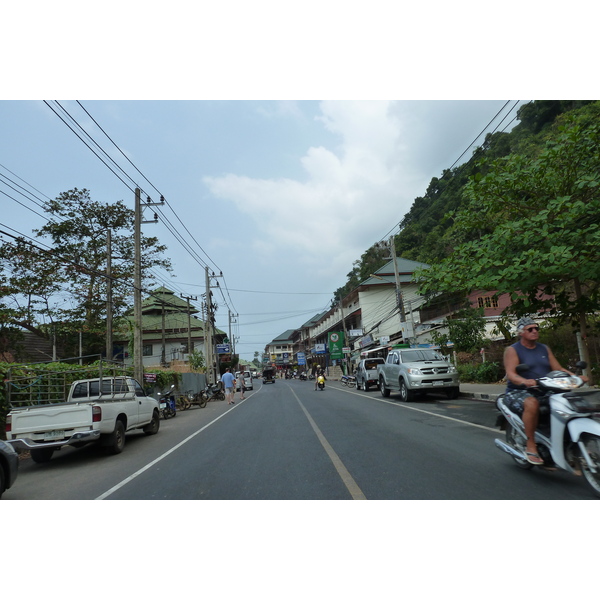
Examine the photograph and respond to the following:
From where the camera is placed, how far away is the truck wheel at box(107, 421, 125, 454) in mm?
9539

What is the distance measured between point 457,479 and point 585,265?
5913 millimetres

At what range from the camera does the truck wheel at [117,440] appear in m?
9.54

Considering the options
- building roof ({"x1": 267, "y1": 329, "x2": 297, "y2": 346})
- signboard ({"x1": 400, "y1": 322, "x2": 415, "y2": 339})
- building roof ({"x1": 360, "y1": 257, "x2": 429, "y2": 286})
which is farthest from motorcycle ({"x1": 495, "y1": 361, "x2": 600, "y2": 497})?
building roof ({"x1": 267, "y1": 329, "x2": 297, "y2": 346})

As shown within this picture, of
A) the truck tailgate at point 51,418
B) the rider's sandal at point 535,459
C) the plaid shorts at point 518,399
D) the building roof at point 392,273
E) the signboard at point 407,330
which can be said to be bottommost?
the rider's sandal at point 535,459

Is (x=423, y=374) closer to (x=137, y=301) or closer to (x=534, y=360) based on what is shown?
(x=534, y=360)

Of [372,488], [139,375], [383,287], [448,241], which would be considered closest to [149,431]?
[139,375]

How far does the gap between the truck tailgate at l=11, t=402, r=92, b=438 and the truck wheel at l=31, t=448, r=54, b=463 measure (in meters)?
0.96

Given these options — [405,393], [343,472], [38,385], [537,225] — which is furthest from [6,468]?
[405,393]

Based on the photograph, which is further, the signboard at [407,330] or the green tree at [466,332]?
the signboard at [407,330]

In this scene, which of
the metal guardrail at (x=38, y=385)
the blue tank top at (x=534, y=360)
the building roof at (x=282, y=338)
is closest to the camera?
the blue tank top at (x=534, y=360)

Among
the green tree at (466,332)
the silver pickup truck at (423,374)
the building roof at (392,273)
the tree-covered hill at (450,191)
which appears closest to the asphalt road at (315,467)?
the silver pickup truck at (423,374)

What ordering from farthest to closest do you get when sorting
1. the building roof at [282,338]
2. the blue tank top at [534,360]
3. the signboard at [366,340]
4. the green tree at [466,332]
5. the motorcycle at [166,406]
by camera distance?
the building roof at [282,338]
the signboard at [366,340]
the green tree at [466,332]
the motorcycle at [166,406]
the blue tank top at [534,360]

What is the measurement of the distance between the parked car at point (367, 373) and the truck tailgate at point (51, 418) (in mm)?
19090

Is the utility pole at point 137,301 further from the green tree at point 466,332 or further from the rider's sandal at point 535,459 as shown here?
the rider's sandal at point 535,459
